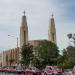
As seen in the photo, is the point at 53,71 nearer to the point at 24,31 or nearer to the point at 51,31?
the point at 24,31

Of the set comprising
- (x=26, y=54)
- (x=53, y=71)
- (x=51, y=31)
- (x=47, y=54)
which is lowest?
(x=53, y=71)

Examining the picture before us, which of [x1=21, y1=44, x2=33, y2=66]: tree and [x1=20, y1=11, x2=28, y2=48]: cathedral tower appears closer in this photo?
[x1=21, y1=44, x2=33, y2=66]: tree

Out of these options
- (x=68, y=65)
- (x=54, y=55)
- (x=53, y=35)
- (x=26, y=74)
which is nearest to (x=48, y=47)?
(x=54, y=55)

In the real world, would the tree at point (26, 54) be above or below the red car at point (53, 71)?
above

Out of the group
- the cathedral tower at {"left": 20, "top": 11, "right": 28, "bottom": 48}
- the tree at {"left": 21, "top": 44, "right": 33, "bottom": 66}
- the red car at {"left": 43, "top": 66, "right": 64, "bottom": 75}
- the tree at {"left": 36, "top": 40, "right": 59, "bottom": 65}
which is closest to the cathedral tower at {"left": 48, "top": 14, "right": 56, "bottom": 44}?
the cathedral tower at {"left": 20, "top": 11, "right": 28, "bottom": 48}

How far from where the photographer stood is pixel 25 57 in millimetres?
86438

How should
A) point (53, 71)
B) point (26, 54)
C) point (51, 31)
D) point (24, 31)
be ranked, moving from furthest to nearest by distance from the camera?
point (51, 31) → point (24, 31) → point (26, 54) → point (53, 71)

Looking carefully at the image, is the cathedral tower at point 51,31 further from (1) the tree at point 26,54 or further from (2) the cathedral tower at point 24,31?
(1) the tree at point 26,54

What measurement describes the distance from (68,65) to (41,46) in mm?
18509

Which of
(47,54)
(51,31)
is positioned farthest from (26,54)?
(51,31)

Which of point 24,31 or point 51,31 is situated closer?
point 24,31

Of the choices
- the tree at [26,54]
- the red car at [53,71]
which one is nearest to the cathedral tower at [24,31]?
the tree at [26,54]

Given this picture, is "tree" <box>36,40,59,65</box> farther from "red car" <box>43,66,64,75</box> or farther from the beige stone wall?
the beige stone wall

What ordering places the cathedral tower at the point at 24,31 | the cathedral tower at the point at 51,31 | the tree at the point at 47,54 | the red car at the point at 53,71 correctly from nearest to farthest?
the red car at the point at 53,71 < the tree at the point at 47,54 < the cathedral tower at the point at 24,31 < the cathedral tower at the point at 51,31
